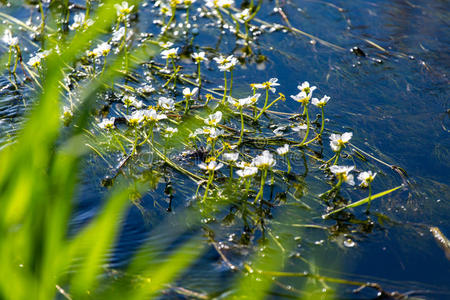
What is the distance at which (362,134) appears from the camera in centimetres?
250

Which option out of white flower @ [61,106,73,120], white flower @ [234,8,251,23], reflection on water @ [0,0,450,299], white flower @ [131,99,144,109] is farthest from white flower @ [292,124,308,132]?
white flower @ [61,106,73,120]

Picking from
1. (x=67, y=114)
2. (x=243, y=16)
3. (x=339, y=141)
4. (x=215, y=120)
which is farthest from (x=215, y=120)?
(x=243, y=16)

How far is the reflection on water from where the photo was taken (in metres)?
1.84

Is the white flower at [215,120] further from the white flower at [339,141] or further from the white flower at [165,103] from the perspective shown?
the white flower at [339,141]

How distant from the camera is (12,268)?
21.9 inches

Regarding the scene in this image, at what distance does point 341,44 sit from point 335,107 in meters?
0.71

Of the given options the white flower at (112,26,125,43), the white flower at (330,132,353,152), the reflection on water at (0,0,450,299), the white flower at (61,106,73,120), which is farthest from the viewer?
the white flower at (112,26,125,43)

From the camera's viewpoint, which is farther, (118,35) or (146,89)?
(118,35)

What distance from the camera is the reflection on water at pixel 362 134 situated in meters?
1.84

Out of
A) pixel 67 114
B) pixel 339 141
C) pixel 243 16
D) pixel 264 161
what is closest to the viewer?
pixel 264 161

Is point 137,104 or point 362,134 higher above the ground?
point 137,104

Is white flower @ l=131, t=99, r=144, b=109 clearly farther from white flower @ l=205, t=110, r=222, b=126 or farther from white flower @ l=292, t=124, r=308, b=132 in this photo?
white flower @ l=292, t=124, r=308, b=132

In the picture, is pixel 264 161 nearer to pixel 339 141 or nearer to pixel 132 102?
pixel 339 141

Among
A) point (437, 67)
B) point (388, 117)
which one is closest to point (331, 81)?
point (388, 117)
